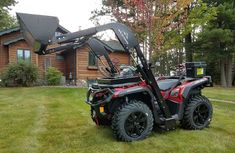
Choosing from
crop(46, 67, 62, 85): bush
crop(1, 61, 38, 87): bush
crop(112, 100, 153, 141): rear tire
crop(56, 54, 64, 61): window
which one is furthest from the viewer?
crop(56, 54, 64, 61): window

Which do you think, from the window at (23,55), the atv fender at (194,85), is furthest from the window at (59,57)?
the atv fender at (194,85)

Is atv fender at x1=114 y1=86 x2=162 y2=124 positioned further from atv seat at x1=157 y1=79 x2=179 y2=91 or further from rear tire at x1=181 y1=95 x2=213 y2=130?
rear tire at x1=181 y1=95 x2=213 y2=130

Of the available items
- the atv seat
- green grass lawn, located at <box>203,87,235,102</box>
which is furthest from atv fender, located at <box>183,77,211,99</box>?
green grass lawn, located at <box>203,87,235,102</box>

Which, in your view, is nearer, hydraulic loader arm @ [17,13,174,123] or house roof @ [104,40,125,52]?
hydraulic loader arm @ [17,13,174,123]

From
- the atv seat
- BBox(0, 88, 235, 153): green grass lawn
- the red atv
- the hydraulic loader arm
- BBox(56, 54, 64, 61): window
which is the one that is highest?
BBox(56, 54, 64, 61): window

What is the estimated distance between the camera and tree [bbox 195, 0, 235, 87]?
22078mm

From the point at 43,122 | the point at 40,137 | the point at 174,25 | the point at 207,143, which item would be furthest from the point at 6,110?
the point at 174,25

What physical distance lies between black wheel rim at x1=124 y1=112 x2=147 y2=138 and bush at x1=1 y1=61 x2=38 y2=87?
1460 cm

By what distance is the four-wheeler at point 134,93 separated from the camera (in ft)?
15.0

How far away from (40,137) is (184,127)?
269 centimetres

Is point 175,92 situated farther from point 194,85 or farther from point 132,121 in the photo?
point 132,121

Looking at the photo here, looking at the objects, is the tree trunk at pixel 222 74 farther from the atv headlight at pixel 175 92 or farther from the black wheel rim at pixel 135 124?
the black wheel rim at pixel 135 124

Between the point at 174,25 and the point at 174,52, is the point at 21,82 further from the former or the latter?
the point at 174,52

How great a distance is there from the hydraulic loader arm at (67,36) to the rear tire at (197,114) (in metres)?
0.46
